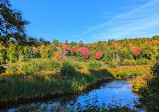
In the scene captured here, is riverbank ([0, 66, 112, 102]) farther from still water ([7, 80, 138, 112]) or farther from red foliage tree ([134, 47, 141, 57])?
red foliage tree ([134, 47, 141, 57])

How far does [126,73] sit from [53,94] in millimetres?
18062

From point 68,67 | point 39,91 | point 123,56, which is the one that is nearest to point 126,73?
point 68,67

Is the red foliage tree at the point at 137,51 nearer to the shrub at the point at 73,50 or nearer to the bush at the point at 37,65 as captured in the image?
the shrub at the point at 73,50

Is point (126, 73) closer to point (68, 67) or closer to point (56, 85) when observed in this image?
point (68, 67)

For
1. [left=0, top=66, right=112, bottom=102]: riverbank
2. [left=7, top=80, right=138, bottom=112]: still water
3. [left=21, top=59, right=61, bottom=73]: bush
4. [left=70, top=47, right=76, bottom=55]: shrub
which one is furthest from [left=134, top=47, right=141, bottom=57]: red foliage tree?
[left=0, top=66, right=112, bottom=102]: riverbank

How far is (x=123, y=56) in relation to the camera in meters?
75.8

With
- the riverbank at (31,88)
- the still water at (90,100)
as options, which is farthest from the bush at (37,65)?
the still water at (90,100)

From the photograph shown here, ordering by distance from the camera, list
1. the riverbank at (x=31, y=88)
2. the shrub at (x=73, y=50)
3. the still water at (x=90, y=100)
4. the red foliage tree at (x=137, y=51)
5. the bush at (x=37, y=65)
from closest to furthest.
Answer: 1. the still water at (x=90, y=100)
2. the riverbank at (x=31, y=88)
3. the bush at (x=37, y=65)
4. the red foliage tree at (x=137, y=51)
5. the shrub at (x=73, y=50)

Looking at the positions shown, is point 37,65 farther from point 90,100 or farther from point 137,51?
point 137,51

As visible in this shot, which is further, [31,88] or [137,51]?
[137,51]

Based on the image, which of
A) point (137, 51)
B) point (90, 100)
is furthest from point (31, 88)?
point (137, 51)

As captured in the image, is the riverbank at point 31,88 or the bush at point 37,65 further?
the bush at point 37,65

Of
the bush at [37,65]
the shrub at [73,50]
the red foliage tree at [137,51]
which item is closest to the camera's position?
the bush at [37,65]

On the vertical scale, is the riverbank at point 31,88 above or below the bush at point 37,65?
below
